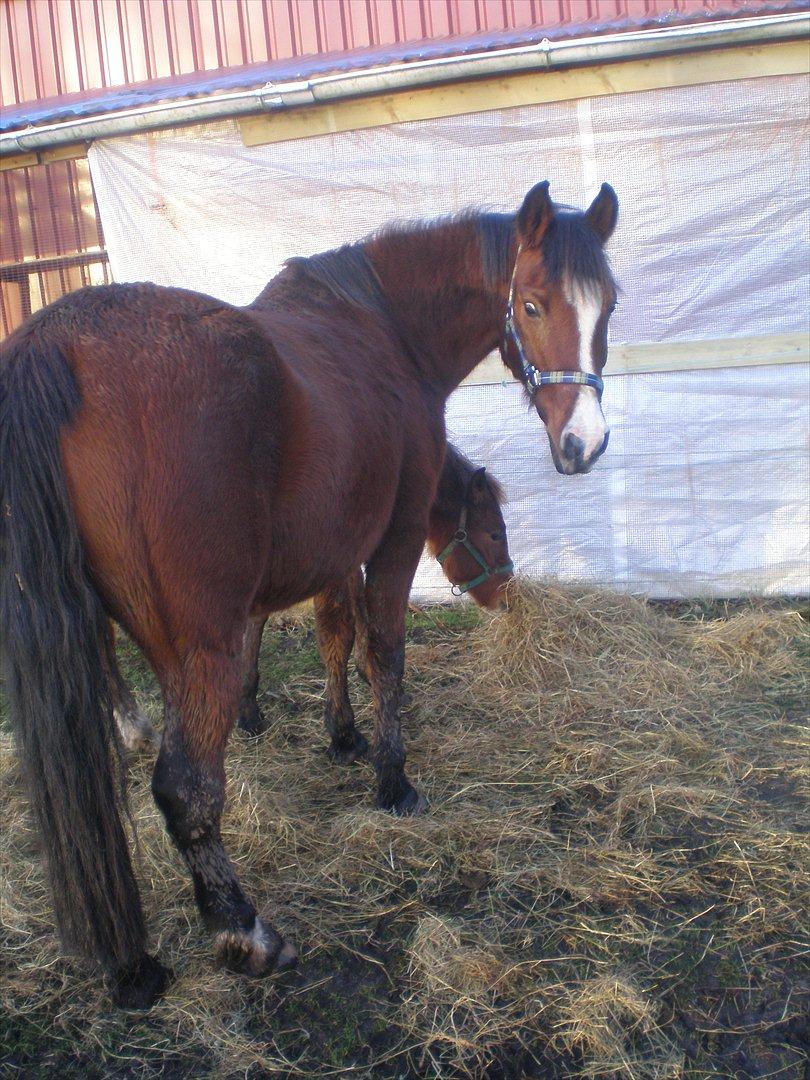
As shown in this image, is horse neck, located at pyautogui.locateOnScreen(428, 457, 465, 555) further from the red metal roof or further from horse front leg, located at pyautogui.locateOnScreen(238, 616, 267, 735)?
the red metal roof

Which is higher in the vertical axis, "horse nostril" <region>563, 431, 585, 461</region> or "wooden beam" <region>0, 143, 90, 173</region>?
"wooden beam" <region>0, 143, 90, 173</region>

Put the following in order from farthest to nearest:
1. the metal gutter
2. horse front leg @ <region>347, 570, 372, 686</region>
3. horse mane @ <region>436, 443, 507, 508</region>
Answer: the metal gutter
horse mane @ <region>436, 443, 507, 508</region>
horse front leg @ <region>347, 570, 372, 686</region>

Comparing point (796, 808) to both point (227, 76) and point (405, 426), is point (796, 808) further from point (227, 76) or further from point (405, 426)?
point (227, 76)

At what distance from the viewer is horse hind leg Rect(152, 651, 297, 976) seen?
84.3 inches

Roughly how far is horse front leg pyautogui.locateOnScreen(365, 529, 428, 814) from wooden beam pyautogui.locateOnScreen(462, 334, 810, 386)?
2.41 metres

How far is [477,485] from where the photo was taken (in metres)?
4.43

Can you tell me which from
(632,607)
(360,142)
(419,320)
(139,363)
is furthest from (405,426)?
(360,142)

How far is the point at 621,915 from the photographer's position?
2.53m

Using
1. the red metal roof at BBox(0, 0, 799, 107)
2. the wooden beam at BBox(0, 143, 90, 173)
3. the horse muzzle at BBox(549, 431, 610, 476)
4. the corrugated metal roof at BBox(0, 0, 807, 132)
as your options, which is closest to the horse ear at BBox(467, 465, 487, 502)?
the horse muzzle at BBox(549, 431, 610, 476)

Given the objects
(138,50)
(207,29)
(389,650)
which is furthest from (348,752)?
(138,50)

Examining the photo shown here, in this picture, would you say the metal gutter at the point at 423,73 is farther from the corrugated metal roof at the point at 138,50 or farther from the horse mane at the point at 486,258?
the horse mane at the point at 486,258

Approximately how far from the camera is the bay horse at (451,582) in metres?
3.78

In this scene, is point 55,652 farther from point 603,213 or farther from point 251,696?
point 603,213

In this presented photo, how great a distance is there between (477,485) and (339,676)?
1.34 metres
